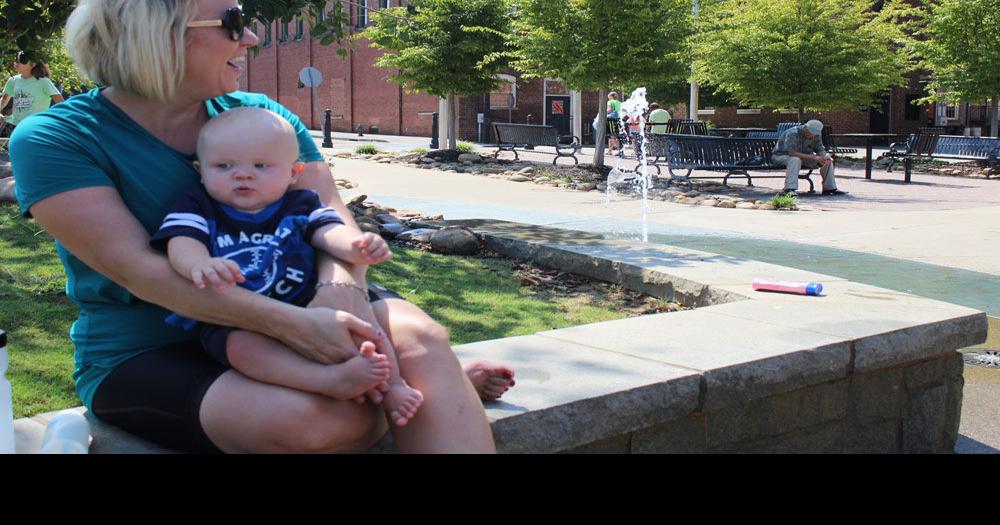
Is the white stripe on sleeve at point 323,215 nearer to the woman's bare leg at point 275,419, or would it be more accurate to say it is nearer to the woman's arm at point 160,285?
the woman's arm at point 160,285

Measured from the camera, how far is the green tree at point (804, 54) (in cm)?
2248

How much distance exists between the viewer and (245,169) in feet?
8.52

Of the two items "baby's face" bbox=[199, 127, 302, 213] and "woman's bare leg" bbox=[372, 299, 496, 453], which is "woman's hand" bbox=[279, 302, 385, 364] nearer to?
"woman's bare leg" bbox=[372, 299, 496, 453]

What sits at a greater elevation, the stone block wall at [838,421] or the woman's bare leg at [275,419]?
the woman's bare leg at [275,419]

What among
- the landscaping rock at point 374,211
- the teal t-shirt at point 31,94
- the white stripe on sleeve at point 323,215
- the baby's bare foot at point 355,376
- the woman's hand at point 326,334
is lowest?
the landscaping rock at point 374,211

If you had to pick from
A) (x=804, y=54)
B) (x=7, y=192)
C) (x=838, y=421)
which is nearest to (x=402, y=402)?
(x=838, y=421)

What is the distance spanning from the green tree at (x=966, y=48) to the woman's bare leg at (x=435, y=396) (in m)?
23.0

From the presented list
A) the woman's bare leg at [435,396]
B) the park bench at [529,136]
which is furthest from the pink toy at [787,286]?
the park bench at [529,136]

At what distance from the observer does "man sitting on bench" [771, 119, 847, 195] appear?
626 inches

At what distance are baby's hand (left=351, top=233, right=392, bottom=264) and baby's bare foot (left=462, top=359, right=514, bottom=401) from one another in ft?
1.58

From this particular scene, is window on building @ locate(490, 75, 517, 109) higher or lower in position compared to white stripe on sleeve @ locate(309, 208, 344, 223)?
higher

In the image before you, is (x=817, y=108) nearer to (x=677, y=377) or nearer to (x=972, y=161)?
(x=972, y=161)

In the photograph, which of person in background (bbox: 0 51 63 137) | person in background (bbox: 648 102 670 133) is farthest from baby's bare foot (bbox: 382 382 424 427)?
person in background (bbox: 648 102 670 133)
